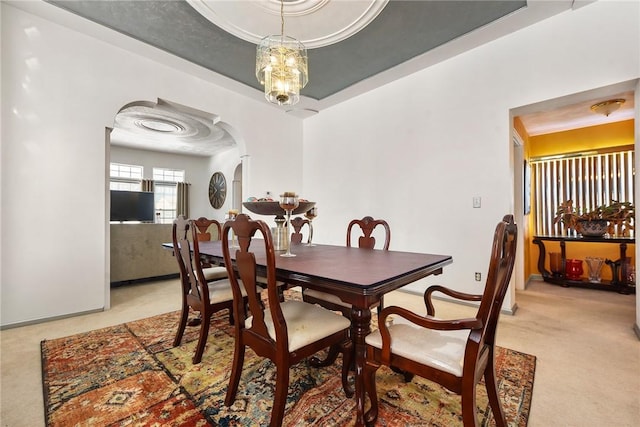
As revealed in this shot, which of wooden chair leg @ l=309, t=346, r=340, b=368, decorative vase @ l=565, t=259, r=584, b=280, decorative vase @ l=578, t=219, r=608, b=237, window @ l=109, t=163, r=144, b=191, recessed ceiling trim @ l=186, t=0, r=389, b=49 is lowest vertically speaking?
wooden chair leg @ l=309, t=346, r=340, b=368

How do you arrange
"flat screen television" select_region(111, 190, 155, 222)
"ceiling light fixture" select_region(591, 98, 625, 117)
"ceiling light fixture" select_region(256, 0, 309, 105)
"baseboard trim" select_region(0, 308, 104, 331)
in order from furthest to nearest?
"flat screen television" select_region(111, 190, 155, 222) < "ceiling light fixture" select_region(591, 98, 625, 117) < "baseboard trim" select_region(0, 308, 104, 331) < "ceiling light fixture" select_region(256, 0, 309, 105)

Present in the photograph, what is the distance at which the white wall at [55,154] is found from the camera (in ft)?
8.10

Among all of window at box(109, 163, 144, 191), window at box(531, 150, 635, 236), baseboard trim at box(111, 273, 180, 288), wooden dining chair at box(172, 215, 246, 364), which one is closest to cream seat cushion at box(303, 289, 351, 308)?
wooden dining chair at box(172, 215, 246, 364)

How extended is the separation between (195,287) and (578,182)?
550cm

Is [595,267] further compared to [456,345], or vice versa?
[595,267]

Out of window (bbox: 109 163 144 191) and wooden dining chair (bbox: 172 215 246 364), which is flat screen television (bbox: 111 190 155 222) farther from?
wooden dining chair (bbox: 172 215 246 364)

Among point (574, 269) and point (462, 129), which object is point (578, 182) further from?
point (462, 129)

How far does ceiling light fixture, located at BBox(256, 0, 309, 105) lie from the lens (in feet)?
7.45

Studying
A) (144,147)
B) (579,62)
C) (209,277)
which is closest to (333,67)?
(579,62)

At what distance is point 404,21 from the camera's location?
2613mm

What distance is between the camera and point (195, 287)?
1869 mm

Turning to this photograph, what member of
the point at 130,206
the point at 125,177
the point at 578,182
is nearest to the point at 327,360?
the point at 578,182

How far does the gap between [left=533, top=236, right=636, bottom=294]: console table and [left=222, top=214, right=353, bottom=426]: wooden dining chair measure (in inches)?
165

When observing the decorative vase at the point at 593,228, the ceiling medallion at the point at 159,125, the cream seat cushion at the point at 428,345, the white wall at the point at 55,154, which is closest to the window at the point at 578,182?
the decorative vase at the point at 593,228
